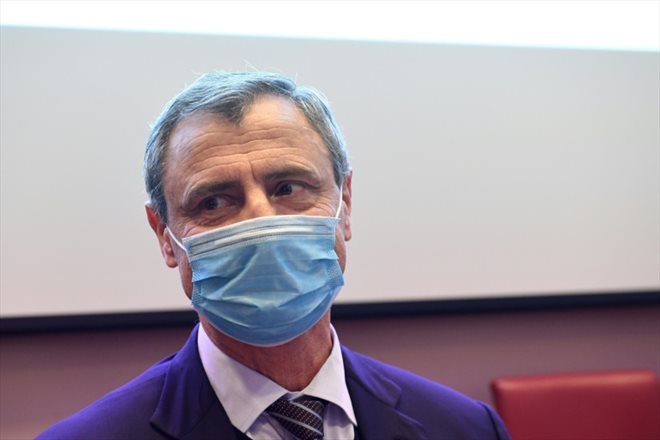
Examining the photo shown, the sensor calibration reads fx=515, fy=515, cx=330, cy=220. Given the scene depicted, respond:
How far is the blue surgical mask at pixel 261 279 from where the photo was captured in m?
0.94

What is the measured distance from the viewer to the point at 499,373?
1864 mm

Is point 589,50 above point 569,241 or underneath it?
above

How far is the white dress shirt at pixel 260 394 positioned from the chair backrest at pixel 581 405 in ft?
2.69

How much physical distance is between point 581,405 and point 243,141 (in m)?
1.43

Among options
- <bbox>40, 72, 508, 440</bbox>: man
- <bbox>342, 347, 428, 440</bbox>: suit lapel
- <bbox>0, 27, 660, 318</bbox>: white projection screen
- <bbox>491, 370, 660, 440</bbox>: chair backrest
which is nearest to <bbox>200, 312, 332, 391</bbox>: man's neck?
<bbox>40, 72, 508, 440</bbox>: man

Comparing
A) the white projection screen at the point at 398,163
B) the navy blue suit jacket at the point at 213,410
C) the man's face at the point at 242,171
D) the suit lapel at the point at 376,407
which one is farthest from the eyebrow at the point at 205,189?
the white projection screen at the point at 398,163

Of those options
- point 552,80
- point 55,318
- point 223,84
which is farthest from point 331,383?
point 552,80

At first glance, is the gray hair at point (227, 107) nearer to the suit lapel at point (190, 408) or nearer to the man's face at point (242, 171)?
the man's face at point (242, 171)

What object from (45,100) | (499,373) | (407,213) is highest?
(45,100)

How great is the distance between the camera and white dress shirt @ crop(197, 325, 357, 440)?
3.22 feet

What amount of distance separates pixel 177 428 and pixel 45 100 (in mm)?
1108

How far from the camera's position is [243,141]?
→ 3.35ft

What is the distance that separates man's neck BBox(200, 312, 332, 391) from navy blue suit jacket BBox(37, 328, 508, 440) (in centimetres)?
7

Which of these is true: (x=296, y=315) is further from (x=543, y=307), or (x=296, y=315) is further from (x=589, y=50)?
(x=589, y=50)
